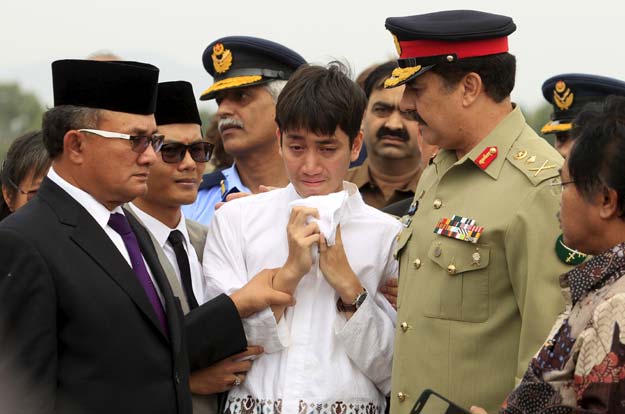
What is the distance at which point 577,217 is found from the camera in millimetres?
3240

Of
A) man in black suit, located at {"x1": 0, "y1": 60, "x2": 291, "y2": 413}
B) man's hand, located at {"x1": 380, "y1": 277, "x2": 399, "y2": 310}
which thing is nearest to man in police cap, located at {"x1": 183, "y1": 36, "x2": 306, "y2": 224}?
man's hand, located at {"x1": 380, "y1": 277, "x2": 399, "y2": 310}

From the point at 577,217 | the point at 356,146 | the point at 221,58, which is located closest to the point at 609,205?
the point at 577,217

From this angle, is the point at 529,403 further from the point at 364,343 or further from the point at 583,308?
the point at 364,343

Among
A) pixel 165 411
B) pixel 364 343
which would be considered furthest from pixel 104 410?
pixel 364 343

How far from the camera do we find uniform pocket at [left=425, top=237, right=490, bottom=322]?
415 centimetres

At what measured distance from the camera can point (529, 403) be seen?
3.17m

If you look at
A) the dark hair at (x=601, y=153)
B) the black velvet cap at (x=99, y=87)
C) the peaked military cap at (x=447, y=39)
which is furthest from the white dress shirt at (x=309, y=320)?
the dark hair at (x=601, y=153)

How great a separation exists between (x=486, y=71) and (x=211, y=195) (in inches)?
104

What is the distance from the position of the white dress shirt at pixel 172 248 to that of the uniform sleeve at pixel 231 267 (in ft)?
0.48

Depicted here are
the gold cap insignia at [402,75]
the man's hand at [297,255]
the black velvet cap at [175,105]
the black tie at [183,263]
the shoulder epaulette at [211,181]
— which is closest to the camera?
the man's hand at [297,255]

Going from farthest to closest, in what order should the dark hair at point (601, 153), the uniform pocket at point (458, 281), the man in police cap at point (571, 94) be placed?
the man in police cap at point (571, 94)
the uniform pocket at point (458, 281)
the dark hair at point (601, 153)

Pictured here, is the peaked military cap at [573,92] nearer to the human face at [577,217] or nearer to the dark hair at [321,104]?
the dark hair at [321,104]

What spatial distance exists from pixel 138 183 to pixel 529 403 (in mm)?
1662

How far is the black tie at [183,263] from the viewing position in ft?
15.6
